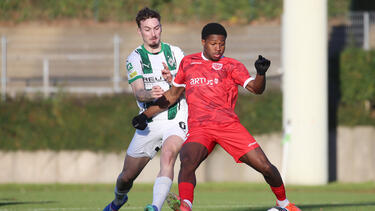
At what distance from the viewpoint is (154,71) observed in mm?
9609

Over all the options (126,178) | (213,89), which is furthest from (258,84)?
(126,178)

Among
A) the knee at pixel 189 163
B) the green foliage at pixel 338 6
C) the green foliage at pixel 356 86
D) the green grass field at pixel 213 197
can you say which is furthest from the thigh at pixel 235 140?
the green foliage at pixel 338 6

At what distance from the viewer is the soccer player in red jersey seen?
8.67 m

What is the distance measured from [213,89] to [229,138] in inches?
21.8

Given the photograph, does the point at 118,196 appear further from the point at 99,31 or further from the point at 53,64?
the point at 99,31

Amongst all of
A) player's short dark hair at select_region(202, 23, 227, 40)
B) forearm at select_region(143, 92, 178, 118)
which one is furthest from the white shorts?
player's short dark hair at select_region(202, 23, 227, 40)

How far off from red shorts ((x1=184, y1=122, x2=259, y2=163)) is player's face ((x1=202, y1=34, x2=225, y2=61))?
751mm

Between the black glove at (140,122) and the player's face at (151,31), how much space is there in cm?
92

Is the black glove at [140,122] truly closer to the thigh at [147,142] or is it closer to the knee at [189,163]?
the thigh at [147,142]

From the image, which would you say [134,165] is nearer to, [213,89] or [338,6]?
[213,89]

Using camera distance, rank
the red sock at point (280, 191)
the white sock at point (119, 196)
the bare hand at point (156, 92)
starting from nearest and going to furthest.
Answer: the red sock at point (280, 191) → the bare hand at point (156, 92) → the white sock at point (119, 196)

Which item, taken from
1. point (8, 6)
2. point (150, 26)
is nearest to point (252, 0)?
point (8, 6)

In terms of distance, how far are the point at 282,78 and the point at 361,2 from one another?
13.2 m

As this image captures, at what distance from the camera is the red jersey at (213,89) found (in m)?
8.77
